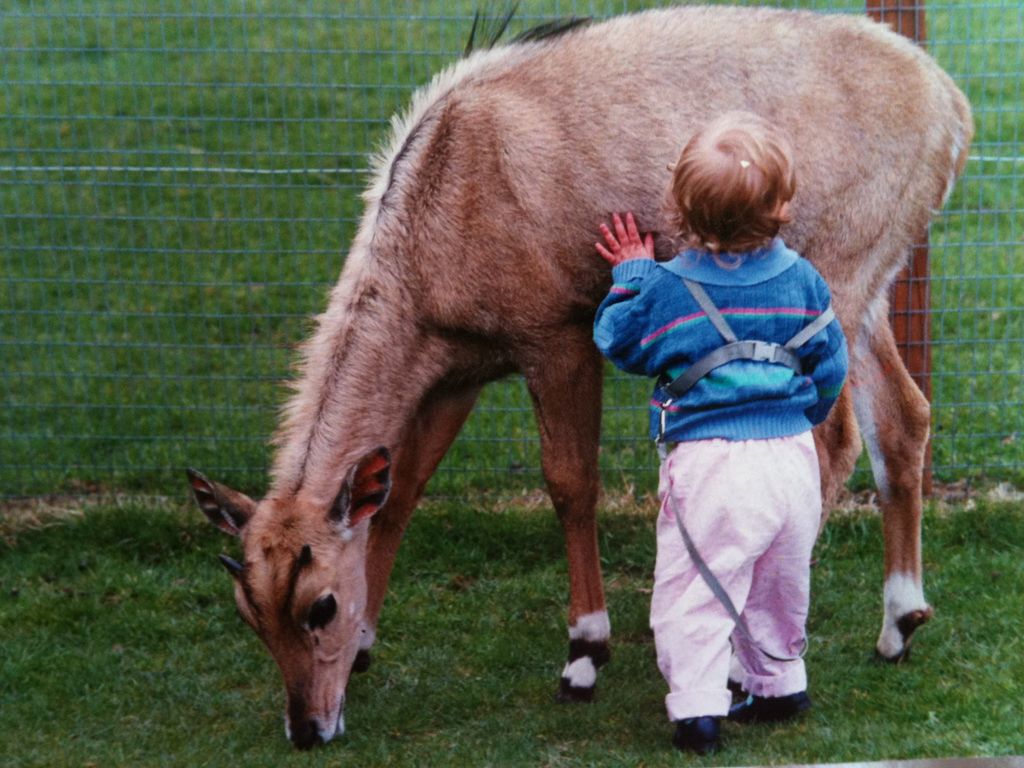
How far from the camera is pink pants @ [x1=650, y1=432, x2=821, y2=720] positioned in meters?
4.33

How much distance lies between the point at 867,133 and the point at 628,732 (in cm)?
228

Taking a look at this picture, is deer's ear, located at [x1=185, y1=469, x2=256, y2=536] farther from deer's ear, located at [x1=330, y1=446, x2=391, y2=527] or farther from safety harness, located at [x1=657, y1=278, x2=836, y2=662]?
safety harness, located at [x1=657, y1=278, x2=836, y2=662]

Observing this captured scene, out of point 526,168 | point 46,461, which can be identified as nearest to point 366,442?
point 526,168

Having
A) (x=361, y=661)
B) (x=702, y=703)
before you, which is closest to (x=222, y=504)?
(x=361, y=661)

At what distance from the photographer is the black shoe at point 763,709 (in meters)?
4.82

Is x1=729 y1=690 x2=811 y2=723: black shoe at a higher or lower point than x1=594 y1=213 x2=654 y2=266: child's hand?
lower

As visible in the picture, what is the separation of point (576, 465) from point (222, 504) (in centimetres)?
129

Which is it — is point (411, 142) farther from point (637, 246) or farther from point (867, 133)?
point (867, 133)

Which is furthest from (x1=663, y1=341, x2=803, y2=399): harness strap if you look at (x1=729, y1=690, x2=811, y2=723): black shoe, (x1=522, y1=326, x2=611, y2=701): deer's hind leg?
(x1=729, y1=690, x2=811, y2=723): black shoe

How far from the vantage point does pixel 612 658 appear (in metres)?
5.57

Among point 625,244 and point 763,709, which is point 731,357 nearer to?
point 625,244

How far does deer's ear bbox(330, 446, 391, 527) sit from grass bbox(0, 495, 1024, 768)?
32.2 inches

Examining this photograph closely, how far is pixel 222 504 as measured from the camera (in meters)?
4.71

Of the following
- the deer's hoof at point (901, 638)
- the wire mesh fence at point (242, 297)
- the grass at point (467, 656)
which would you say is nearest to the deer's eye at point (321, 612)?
the grass at point (467, 656)
